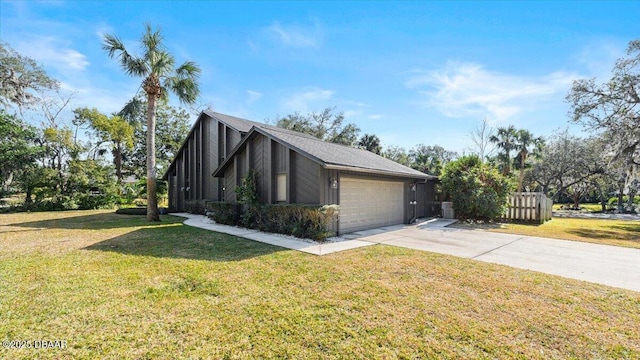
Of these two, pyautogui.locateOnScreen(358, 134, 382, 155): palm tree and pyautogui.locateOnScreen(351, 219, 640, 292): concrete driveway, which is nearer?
pyautogui.locateOnScreen(351, 219, 640, 292): concrete driveway

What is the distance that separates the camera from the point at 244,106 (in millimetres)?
28078

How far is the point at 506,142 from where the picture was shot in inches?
1060

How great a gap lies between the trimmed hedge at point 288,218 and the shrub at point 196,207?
19.2ft

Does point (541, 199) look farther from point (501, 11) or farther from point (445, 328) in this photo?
point (445, 328)

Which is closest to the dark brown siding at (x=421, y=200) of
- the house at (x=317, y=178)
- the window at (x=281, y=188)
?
the house at (x=317, y=178)

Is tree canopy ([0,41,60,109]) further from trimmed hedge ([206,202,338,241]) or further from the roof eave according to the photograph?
the roof eave

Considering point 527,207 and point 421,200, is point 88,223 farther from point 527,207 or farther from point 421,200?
point 527,207

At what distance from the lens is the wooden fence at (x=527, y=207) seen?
1373 cm

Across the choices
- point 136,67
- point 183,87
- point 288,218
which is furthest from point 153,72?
point 288,218

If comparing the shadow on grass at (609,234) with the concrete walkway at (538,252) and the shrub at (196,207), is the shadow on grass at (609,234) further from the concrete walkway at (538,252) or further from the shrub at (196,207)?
the shrub at (196,207)

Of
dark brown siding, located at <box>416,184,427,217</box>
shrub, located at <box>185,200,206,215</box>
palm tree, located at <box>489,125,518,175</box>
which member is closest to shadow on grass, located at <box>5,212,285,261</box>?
shrub, located at <box>185,200,206,215</box>

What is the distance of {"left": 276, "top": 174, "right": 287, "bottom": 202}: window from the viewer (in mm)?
10313

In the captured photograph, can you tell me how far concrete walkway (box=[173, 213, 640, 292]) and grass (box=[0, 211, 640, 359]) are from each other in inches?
31.4

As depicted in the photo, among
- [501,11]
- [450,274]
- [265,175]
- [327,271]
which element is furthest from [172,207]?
[501,11]
